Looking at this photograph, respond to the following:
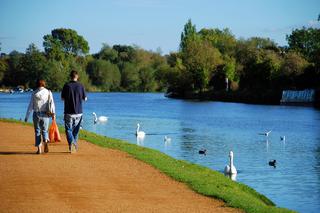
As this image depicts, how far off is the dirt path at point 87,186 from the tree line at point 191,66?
80126mm

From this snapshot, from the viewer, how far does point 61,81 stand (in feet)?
487

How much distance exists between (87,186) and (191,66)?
106516 millimetres

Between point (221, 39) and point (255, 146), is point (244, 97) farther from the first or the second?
point (255, 146)

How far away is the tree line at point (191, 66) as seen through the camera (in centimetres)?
10300

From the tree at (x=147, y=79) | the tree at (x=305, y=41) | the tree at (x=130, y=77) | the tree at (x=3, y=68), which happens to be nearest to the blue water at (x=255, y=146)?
the tree at (x=305, y=41)

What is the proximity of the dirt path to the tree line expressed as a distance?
80126 mm

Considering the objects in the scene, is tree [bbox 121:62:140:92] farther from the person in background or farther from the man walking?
the person in background

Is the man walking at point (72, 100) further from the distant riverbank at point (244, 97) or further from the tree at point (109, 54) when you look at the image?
the tree at point (109, 54)

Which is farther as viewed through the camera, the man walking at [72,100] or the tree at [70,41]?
the tree at [70,41]

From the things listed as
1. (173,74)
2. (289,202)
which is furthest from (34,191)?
(173,74)

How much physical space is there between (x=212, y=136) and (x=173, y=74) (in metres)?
82.5

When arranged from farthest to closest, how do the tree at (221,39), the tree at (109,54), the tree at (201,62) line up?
1. the tree at (109,54)
2. the tree at (221,39)
3. the tree at (201,62)

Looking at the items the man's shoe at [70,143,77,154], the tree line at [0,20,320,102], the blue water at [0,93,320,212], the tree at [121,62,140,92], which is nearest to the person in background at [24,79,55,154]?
the man's shoe at [70,143,77,154]

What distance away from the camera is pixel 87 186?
14.5m
